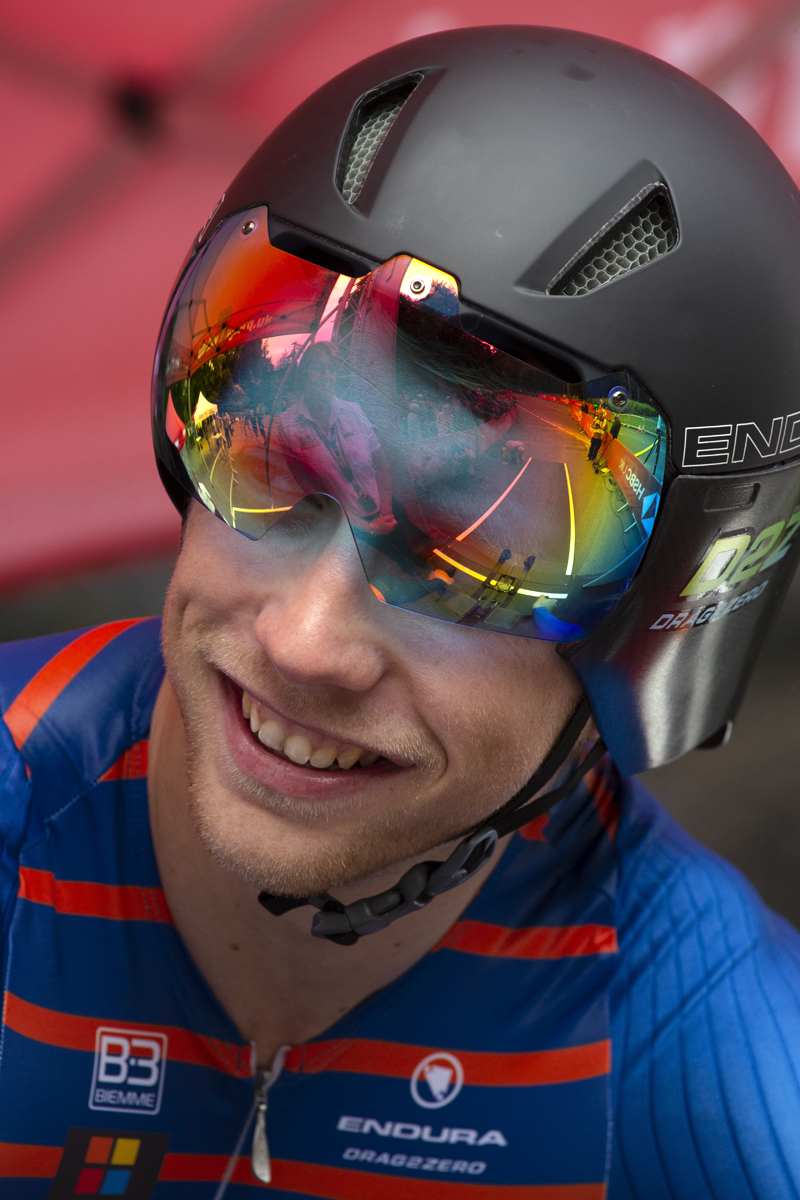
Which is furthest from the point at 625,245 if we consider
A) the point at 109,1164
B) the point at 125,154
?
the point at 125,154

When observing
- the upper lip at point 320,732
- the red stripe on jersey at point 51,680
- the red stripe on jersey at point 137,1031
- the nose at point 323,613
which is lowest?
the red stripe on jersey at point 137,1031

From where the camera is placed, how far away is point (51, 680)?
53.4 inches

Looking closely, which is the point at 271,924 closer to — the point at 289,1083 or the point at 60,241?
the point at 289,1083

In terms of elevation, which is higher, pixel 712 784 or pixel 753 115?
pixel 753 115

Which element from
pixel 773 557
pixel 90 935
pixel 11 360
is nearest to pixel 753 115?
pixel 11 360

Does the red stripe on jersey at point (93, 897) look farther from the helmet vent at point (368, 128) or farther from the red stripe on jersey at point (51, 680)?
the helmet vent at point (368, 128)

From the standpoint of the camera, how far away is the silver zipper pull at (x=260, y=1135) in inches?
49.9

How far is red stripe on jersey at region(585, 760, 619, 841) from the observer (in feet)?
4.92

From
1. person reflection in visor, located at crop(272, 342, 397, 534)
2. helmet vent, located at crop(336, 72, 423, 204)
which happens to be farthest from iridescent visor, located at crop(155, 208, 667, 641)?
helmet vent, located at crop(336, 72, 423, 204)

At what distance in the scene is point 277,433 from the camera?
1041 mm

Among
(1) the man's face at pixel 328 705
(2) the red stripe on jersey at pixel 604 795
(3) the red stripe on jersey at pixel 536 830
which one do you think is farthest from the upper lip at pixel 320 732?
(2) the red stripe on jersey at pixel 604 795

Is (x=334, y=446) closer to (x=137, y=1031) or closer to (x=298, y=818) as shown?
(x=298, y=818)

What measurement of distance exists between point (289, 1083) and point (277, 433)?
2.53 ft

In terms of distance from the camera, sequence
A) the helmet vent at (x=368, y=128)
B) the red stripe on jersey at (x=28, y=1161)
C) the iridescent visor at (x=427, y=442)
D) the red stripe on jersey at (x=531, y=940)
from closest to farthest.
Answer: the iridescent visor at (x=427, y=442) → the helmet vent at (x=368, y=128) → the red stripe on jersey at (x=28, y=1161) → the red stripe on jersey at (x=531, y=940)
